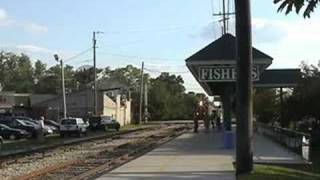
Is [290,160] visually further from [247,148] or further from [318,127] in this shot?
[318,127]

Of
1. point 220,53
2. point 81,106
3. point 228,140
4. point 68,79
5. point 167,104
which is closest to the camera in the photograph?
point 228,140

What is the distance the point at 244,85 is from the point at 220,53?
1735 centimetres

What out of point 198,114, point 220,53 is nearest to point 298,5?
point 220,53

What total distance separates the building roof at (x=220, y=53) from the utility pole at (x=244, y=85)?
16.5 m

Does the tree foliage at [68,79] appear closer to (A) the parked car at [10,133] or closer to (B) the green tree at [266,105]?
(B) the green tree at [266,105]

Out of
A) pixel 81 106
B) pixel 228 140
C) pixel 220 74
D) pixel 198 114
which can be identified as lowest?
pixel 228 140

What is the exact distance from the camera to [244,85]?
1791 cm

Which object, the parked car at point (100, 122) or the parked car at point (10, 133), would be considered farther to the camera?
the parked car at point (100, 122)

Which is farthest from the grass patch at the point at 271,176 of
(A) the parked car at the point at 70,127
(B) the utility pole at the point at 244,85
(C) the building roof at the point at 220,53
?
(A) the parked car at the point at 70,127

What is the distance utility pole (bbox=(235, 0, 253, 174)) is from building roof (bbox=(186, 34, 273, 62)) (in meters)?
16.5

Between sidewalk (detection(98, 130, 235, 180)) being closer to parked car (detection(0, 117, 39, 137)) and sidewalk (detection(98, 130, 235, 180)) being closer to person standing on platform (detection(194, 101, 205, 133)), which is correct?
parked car (detection(0, 117, 39, 137))

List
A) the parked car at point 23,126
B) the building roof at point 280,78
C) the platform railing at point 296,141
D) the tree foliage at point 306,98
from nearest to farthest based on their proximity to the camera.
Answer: the platform railing at point 296,141 → the tree foliage at point 306,98 → the building roof at point 280,78 → the parked car at point 23,126

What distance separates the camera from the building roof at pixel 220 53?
3481 cm

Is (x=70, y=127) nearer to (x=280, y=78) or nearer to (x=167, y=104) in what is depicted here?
(x=280, y=78)
